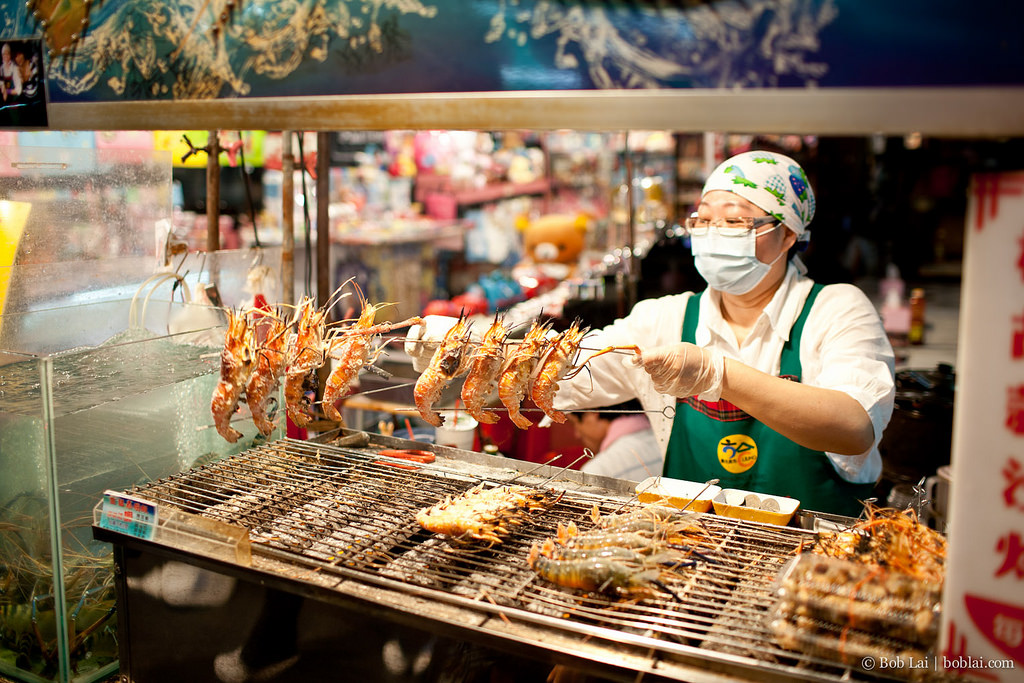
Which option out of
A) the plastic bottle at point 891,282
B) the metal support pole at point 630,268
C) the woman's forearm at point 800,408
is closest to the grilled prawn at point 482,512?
the woman's forearm at point 800,408

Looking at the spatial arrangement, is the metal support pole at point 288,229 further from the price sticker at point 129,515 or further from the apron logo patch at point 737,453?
the apron logo patch at point 737,453

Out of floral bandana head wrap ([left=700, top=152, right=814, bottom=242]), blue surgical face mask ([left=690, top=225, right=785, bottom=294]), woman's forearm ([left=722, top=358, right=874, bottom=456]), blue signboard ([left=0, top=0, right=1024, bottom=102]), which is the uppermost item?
blue signboard ([left=0, top=0, right=1024, bottom=102])

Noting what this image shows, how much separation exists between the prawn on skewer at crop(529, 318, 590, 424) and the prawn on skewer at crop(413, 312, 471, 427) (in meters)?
0.27

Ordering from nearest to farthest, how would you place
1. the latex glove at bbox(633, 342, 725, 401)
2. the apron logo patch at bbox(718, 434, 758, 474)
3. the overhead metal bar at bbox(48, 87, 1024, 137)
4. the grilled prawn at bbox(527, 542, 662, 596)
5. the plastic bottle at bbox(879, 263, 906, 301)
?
1. the overhead metal bar at bbox(48, 87, 1024, 137)
2. the grilled prawn at bbox(527, 542, 662, 596)
3. the latex glove at bbox(633, 342, 725, 401)
4. the apron logo patch at bbox(718, 434, 758, 474)
5. the plastic bottle at bbox(879, 263, 906, 301)

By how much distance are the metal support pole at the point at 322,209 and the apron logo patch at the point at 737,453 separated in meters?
1.94

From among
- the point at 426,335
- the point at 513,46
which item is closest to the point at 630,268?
the point at 426,335

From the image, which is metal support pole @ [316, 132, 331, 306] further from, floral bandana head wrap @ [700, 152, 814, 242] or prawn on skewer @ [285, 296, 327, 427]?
floral bandana head wrap @ [700, 152, 814, 242]

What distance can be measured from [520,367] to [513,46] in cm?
114

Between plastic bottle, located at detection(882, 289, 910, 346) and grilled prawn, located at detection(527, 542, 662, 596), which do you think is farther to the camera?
plastic bottle, located at detection(882, 289, 910, 346)

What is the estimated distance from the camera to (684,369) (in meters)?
2.57

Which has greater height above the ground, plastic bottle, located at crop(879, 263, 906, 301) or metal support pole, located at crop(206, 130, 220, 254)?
metal support pole, located at crop(206, 130, 220, 254)

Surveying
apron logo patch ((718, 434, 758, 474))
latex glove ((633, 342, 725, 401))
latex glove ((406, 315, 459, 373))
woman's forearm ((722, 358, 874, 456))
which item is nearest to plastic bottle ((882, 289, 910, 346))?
apron logo patch ((718, 434, 758, 474))

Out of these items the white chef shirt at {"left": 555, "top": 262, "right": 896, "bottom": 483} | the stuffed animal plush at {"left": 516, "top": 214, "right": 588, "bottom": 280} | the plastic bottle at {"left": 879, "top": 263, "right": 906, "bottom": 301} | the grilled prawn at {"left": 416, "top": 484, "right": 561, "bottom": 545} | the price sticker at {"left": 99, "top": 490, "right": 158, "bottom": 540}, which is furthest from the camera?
the plastic bottle at {"left": 879, "top": 263, "right": 906, "bottom": 301}

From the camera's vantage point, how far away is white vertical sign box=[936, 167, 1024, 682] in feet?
4.47
